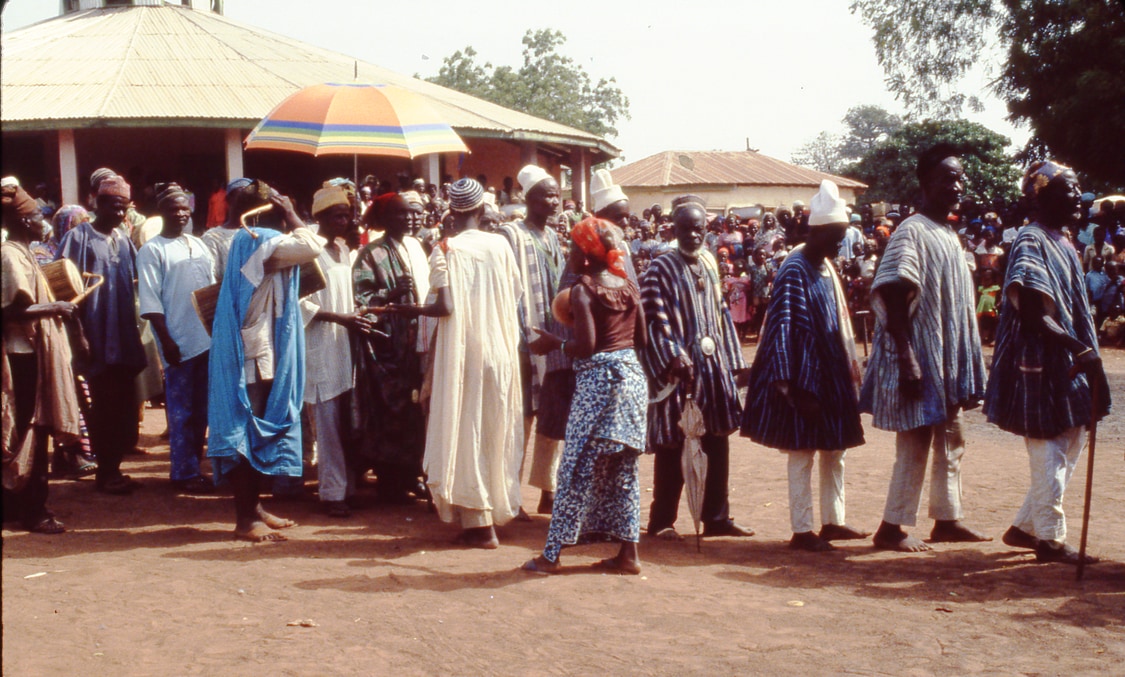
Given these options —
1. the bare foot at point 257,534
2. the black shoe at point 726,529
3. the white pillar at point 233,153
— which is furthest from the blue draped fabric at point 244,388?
the white pillar at point 233,153

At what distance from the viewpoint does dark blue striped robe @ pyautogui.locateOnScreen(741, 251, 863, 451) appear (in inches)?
236

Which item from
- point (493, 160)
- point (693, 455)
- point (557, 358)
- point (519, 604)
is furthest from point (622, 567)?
point (493, 160)

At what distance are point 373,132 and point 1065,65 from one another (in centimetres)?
1701

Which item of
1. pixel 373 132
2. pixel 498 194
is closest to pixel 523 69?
pixel 498 194

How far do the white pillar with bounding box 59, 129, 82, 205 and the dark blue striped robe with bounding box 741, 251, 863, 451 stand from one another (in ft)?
56.4

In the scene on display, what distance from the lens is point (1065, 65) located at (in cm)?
2114

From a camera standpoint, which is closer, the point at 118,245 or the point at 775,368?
the point at 775,368

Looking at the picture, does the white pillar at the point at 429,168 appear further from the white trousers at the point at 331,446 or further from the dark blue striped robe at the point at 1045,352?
the dark blue striped robe at the point at 1045,352

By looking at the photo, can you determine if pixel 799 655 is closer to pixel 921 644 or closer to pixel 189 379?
pixel 921 644

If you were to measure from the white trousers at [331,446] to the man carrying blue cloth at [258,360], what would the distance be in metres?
0.60

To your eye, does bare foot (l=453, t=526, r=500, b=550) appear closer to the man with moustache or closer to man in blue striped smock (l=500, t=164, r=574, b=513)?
man in blue striped smock (l=500, t=164, r=574, b=513)

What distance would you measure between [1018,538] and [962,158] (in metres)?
37.3

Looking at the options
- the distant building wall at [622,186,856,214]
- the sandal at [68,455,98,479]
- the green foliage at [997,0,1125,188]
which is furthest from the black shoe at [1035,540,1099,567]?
the distant building wall at [622,186,856,214]

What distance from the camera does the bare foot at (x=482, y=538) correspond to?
614 centimetres
